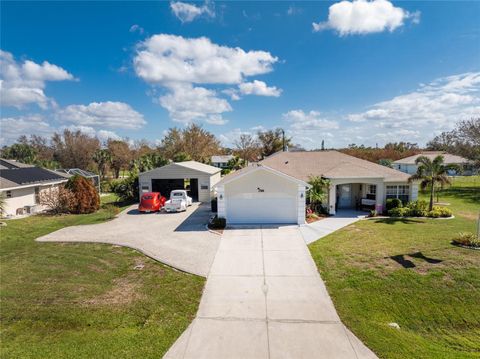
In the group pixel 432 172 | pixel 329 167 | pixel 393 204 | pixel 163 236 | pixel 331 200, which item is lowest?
pixel 163 236

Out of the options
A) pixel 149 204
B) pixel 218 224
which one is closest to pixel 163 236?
pixel 218 224

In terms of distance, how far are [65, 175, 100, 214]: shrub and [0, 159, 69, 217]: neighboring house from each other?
11.2 ft

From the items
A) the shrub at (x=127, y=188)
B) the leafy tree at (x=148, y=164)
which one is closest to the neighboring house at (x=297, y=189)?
the shrub at (x=127, y=188)

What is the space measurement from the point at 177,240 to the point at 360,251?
877 cm

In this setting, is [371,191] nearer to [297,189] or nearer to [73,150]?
[297,189]

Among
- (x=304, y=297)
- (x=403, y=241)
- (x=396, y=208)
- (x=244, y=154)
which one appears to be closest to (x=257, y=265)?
(x=304, y=297)

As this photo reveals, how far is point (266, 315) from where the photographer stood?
24.3 ft

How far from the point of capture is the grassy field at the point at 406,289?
6508 mm

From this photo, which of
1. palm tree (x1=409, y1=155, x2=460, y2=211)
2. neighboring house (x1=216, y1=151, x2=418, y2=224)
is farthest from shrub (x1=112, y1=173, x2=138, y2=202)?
palm tree (x1=409, y1=155, x2=460, y2=211)

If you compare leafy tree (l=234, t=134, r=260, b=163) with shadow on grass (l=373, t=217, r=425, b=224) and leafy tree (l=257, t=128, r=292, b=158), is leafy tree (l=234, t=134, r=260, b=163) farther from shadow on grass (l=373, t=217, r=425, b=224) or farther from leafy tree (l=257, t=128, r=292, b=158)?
shadow on grass (l=373, t=217, r=425, b=224)

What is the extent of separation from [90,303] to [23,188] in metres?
18.8

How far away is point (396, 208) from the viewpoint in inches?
730

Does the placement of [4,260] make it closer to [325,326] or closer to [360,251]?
[325,326]

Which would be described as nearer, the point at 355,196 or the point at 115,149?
the point at 355,196
